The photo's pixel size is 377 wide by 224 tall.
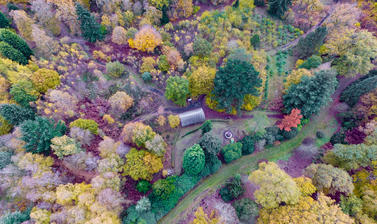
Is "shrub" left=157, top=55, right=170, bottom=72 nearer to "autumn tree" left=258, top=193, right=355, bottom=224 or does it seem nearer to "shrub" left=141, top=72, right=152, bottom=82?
"shrub" left=141, top=72, right=152, bottom=82

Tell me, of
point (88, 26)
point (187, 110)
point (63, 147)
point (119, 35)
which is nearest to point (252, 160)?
point (187, 110)

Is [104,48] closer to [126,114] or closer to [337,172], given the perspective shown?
[126,114]

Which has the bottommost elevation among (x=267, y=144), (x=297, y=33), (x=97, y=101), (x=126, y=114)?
(x=267, y=144)

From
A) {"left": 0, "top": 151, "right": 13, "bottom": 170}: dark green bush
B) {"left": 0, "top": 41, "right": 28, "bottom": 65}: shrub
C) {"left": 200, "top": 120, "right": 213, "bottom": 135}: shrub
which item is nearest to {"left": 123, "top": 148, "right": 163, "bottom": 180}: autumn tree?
{"left": 200, "top": 120, "right": 213, "bottom": 135}: shrub

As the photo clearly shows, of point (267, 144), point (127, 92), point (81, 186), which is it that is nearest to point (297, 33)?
point (267, 144)

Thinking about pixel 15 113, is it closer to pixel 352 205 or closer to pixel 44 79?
pixel 44 79

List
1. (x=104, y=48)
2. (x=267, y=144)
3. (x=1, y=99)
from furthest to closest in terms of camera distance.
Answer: (x=104, y=48), (x=267, y=144), (x=1, y=99)

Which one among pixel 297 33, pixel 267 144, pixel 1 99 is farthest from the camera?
pixel 297 33
